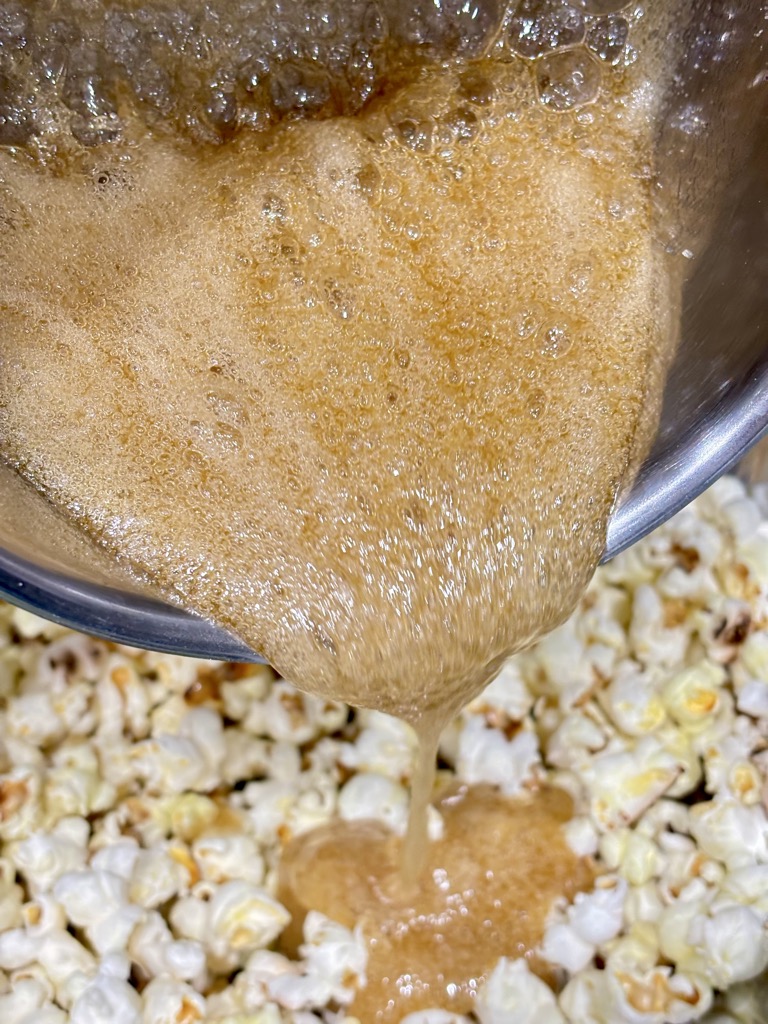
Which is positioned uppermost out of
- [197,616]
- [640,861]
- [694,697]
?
[197,616]

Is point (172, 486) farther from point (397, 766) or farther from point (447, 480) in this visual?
point (397, 766)

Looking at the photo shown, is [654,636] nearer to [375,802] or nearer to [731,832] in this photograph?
[731,832]

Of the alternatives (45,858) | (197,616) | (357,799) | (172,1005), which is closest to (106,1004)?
(172,1005)

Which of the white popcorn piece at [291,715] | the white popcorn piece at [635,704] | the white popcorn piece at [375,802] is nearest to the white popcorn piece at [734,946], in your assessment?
the white popcorn piece at [635,704]

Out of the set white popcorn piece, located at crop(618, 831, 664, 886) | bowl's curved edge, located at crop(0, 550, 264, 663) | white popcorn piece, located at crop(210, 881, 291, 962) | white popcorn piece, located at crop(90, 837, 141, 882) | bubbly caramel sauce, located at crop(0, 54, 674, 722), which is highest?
bubbly caramel sauce, located at crop(0, 54, 674, 722)

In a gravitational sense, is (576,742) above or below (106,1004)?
above

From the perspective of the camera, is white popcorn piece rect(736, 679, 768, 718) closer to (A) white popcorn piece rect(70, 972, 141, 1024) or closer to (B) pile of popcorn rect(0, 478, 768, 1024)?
(B) pile of popcorn rect(0, 478, 768, 1024)

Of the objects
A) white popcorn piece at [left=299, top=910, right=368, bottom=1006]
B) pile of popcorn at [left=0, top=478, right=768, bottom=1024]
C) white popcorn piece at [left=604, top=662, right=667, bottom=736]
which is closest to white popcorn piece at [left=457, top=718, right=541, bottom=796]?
pile of popcorn at [left=0, top=478, right=768, bottom=1024]
